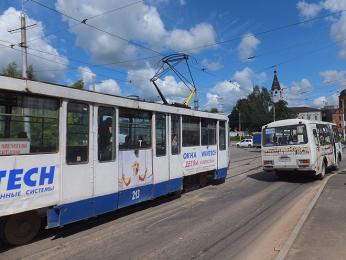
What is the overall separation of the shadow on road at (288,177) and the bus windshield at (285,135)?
1.54 meters

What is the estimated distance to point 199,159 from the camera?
14.0 meters

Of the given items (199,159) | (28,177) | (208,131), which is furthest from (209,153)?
(28,177)

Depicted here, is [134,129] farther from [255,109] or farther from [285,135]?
[255,109]

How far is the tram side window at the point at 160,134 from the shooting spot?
1129cm

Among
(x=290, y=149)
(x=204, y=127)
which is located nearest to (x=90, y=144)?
(x=204, y=127)

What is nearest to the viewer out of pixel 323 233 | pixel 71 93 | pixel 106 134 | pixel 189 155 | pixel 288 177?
pixel 323 233

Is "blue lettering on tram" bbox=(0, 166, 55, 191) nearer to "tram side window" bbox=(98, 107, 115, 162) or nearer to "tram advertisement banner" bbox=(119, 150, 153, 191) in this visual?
"tram side window" bbox=(98, 107, 115, 162)

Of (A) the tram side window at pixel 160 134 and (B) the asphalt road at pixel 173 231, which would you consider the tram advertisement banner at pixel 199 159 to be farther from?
(A) the tram side window at pixel 160 134

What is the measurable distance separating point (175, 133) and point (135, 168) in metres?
2.53

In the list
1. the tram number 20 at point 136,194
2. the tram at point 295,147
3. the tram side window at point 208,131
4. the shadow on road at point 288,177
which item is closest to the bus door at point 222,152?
the tram side window at point 208,131

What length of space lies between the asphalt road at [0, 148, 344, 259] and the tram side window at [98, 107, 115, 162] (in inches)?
57.1

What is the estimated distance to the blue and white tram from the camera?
707 centimetres

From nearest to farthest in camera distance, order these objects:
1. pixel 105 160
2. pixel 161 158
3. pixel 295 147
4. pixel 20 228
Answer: pixel 20 228 < pixel 105 160 < pixel 161 158 < pixel 295 147

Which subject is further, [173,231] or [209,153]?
[209,153]
